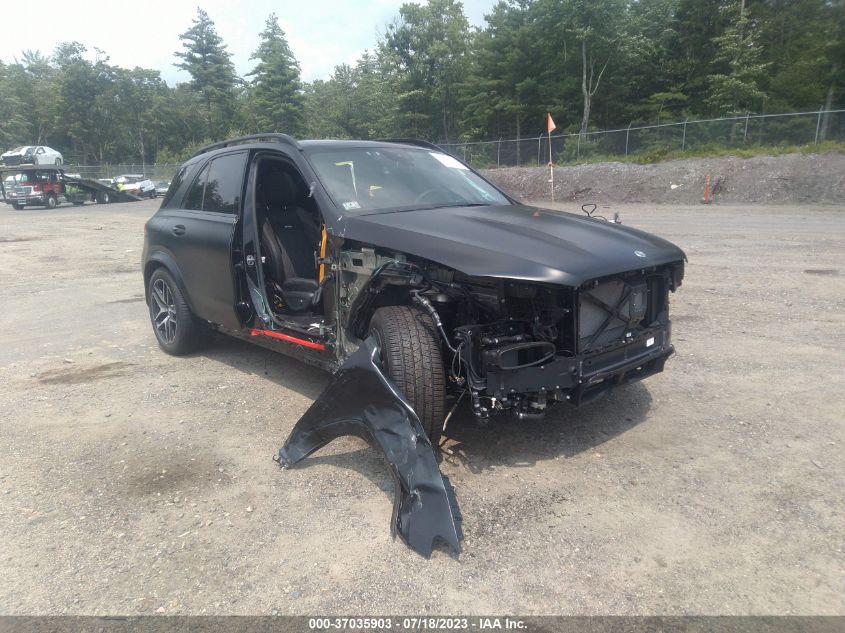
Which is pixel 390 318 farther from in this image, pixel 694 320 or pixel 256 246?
pixel 694 320

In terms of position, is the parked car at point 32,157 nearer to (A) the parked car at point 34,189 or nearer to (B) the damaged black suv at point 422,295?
(A) the parked car at point 34,189

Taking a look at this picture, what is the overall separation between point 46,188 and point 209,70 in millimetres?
34814

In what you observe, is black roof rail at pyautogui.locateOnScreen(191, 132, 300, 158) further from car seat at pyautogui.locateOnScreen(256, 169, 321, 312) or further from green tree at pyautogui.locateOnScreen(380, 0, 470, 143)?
green tree at pyautogui.locateOnScreen(380, 0, 470, 143)

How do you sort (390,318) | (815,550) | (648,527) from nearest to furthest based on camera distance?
(815,550) → (648,527) → (390,318)

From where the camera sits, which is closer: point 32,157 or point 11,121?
point 32,157

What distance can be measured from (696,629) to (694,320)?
4807 millimetres

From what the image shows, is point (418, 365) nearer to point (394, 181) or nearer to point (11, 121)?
point (394, 181)

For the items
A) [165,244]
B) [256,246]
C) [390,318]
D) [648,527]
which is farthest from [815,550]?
[165,244]

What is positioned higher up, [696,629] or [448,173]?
[448,173]

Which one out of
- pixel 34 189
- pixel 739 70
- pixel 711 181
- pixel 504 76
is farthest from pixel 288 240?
pixel 504 76

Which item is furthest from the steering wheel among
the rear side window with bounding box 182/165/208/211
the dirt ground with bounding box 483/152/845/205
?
the dirt ground with bounding box 483/152/845/205

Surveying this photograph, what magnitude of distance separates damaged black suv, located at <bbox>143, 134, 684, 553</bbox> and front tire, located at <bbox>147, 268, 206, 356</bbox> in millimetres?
538

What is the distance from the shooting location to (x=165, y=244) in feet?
18.7

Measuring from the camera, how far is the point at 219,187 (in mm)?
5277
